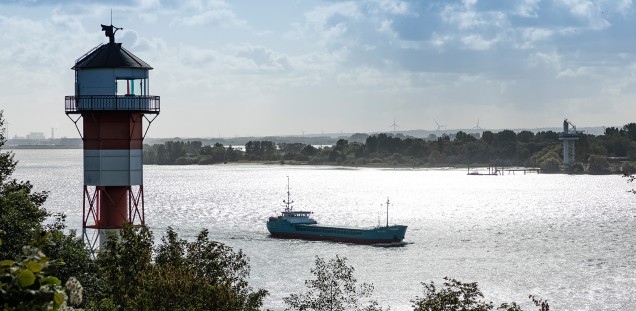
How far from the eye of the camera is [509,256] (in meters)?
132

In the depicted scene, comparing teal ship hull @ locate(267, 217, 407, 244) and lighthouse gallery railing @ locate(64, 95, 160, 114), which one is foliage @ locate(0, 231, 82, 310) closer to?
lighthouse gallery railing @ locate(64, 95, 160, 114)

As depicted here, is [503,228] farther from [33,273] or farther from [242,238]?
[33,273]

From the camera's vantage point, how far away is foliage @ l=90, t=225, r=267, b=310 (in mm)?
39062

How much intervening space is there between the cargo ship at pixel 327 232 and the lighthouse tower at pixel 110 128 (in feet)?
317

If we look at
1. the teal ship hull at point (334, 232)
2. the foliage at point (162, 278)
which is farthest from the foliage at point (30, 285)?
the teal ship hull at point (334, 232)

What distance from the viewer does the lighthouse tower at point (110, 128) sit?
56.1m

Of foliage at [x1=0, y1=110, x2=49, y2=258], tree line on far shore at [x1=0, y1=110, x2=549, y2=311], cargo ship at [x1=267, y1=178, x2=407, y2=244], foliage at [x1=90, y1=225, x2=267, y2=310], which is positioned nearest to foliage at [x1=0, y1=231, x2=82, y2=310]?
tree line on far shore at [x1=0, y1=110, x2=549, y2=311]

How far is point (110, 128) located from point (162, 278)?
19.7 meters

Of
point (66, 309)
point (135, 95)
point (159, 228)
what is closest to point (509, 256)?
point (159, 228)

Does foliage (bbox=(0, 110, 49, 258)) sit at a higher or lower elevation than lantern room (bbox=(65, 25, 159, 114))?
lower

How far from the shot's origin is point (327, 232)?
522 feet

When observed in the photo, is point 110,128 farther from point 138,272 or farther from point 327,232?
point 327,232

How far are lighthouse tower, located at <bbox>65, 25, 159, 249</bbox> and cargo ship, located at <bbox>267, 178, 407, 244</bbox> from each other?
9648 centimetres

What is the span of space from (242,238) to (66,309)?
14169 cm
